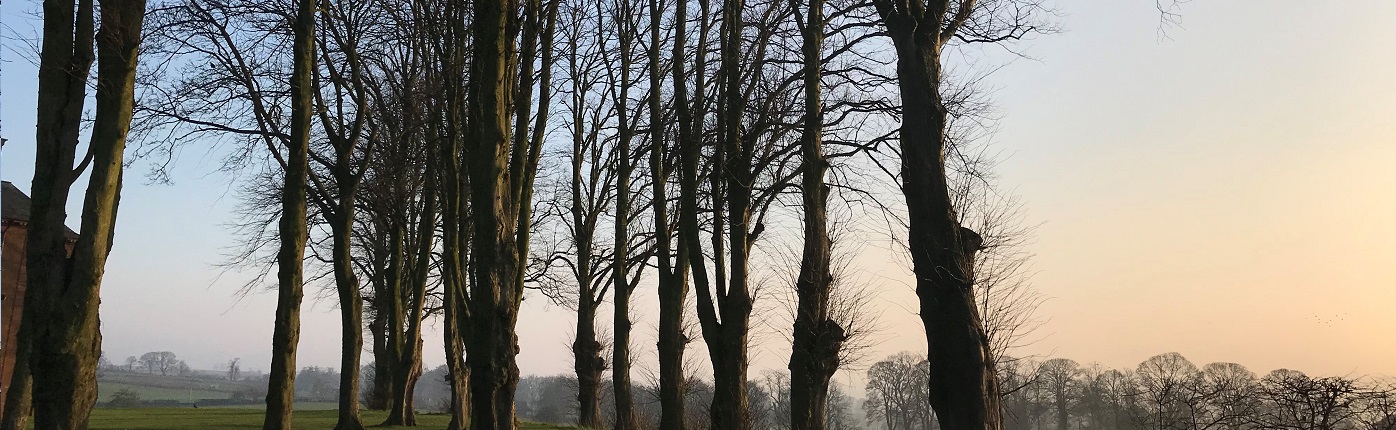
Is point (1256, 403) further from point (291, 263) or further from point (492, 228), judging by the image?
point (291, 263)

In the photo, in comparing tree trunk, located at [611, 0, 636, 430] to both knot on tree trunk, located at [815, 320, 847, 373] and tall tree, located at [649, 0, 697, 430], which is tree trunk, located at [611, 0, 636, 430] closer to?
tall tree, located at [649, 0, 697, 430]

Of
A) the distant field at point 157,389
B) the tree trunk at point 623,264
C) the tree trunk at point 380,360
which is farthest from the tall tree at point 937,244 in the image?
the distant field at point 157,389

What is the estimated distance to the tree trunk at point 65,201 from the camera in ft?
29.0

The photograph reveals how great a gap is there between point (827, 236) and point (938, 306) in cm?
512

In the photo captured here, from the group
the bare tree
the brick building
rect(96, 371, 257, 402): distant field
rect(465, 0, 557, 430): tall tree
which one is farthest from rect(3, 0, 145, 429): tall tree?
rect(96, 371, 257, 402): distant field

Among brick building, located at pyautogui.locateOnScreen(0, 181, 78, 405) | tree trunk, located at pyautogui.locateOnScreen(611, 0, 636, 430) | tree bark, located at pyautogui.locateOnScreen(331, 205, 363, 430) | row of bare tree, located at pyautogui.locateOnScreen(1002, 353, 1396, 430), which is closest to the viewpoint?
row of bare tree, located at pyautogui.locateOnScreen(1002, 353, 1396, 430)

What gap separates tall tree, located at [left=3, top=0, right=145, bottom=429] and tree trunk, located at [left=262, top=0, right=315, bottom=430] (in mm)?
2440

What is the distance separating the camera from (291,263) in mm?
12344

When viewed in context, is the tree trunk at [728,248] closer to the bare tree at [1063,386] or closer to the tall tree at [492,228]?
the tall tree at [492,228]

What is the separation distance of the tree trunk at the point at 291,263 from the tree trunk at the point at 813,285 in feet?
23.3

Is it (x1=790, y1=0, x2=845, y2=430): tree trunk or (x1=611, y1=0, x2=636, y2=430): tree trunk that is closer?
(x1=790, y1=0, x2=845, y2=430): tree trunk

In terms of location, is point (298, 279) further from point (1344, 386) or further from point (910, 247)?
point (1344, 386)

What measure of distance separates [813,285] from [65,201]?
9.21 meters

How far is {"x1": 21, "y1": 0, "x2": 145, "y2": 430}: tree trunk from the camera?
8.85m
